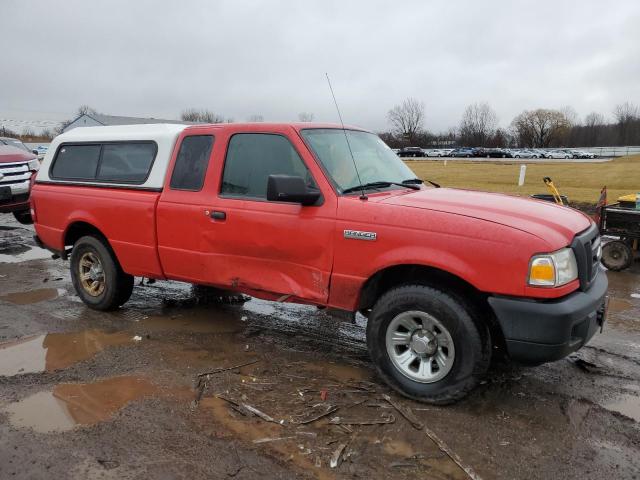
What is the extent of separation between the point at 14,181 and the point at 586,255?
437 inches

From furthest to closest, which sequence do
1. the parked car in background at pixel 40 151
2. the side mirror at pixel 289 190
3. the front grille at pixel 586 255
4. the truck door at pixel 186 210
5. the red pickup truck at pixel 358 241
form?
the parked car in background at pixel 40 151 → the truck door at pixel 186 210 → the side mirror at pixel 289 190 → the front grille at pixel 586 255 → the red pickup truck at pixel 358 241

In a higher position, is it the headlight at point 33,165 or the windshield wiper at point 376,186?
the windshield wiper at point 376,186

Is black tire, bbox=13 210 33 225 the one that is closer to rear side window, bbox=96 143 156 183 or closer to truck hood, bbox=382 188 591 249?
rear side window, bbox=96 143 156 183

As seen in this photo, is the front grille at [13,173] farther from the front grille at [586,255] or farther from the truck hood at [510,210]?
the front grille at [586,255]

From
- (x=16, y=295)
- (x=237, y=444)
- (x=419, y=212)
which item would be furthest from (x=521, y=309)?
(x=16, y=295)

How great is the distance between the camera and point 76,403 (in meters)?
3.79

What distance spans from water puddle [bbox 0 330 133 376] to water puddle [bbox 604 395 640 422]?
4.17 metres

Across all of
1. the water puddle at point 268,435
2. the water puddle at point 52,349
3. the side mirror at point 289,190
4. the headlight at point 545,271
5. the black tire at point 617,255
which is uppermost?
the side mirror at point 289,190

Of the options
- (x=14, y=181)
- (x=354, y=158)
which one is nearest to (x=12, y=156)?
(x=14, y=181)

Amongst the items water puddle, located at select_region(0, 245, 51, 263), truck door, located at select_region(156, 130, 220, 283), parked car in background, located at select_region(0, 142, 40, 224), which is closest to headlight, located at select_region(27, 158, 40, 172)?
parked car in background, located at select_region(0, 142, 40, 224)

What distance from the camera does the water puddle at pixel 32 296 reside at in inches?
248

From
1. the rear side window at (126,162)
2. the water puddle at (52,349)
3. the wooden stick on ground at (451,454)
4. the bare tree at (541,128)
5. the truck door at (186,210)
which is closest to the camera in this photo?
the wooden stick on ground at (451,454)

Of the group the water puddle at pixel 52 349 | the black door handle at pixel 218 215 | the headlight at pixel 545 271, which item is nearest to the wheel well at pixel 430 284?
the headlight at pixel 545 271

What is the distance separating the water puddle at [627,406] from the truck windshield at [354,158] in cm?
234
